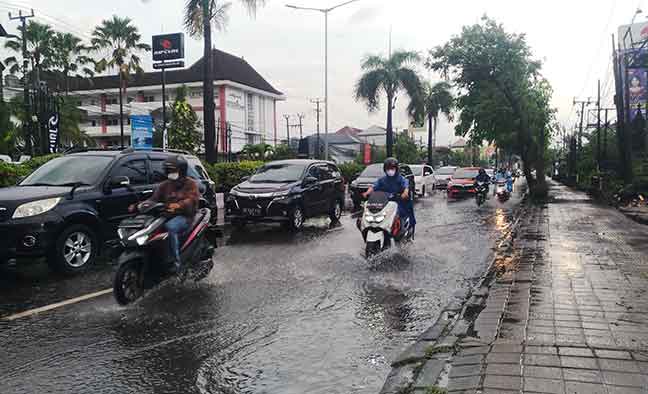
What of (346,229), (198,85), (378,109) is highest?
(198,85)

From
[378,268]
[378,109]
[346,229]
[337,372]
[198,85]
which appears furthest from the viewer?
[198,85]

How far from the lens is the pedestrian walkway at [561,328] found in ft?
11.8

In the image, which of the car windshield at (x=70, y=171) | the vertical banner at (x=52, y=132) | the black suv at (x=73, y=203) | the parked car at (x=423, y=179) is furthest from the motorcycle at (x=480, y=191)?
the vertical banner at (x=52, y=132)

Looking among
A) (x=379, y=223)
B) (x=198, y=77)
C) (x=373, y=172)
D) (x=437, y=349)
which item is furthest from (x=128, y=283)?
(x=198, y=77)

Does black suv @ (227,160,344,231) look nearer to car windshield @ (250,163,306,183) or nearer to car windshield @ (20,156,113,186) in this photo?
car windshield @ (250,163,306,183)

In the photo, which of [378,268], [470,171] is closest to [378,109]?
[470,171]

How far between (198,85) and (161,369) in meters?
61.2

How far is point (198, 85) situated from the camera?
62.2m

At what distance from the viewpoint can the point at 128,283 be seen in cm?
611

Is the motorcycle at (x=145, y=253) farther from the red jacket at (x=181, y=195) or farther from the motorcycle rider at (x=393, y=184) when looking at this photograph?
the motorcycle rider at (x=393, y=184)

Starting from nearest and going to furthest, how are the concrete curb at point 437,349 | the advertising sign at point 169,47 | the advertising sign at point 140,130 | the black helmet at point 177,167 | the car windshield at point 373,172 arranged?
the concrete curb at point 437,349
the black helmet at point 177,167
the advertising sign at point 140,130
the car windshield at point 373,172
the advertising sign at point 169,47

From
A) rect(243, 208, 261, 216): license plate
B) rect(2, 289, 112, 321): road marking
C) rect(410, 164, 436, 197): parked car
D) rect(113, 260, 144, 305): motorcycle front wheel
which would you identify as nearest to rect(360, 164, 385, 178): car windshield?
rect(410, 164, 436, 197): parked car

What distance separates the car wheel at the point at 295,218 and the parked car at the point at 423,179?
14.4 meters

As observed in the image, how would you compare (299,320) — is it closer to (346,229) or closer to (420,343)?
(420,343)
